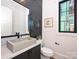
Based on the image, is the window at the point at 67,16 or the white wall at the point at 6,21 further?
the window at the point at 67,16

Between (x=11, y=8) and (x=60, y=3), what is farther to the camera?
(x=60, y=3)

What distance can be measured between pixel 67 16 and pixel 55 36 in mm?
706

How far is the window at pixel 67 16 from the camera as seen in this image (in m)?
2.59

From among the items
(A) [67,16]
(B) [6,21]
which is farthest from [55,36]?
(B) [6,21]

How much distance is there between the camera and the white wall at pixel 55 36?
8.72 ft

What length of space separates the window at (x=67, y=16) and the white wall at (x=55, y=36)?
0.12 meters

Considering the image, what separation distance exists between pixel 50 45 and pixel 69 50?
0.62 meters

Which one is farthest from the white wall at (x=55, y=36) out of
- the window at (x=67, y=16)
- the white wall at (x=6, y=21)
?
the white wall at (x=6, y=21)

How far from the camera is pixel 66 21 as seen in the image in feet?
9.16

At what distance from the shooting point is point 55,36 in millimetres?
2947

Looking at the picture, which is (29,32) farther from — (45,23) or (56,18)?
(56,18)

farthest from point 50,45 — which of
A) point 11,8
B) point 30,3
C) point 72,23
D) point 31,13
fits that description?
point 11,8

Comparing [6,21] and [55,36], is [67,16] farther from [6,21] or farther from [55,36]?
[6,21]

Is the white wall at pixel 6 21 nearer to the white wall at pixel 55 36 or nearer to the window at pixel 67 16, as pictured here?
the white wall at pixel 55 36
